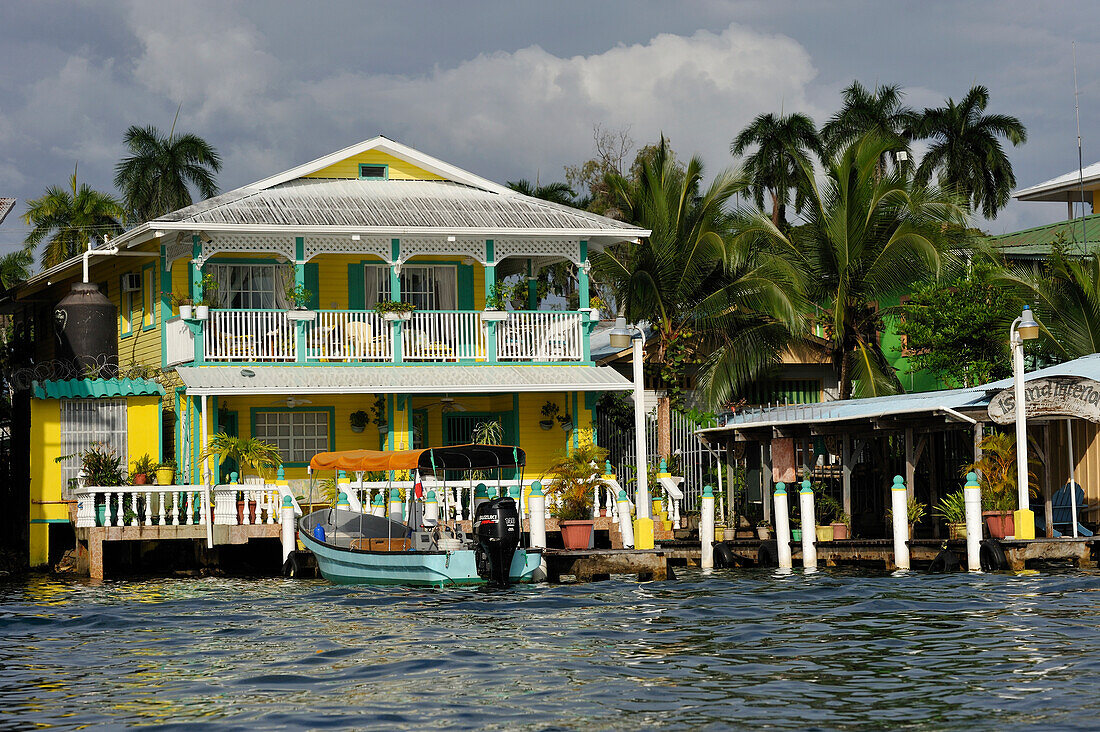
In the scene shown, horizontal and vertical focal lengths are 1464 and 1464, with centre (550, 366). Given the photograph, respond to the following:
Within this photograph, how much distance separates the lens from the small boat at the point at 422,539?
21.1m

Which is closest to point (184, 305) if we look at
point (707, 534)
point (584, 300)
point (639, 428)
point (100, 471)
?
point (100, 471)

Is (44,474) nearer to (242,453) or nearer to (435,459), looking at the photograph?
(242,453)

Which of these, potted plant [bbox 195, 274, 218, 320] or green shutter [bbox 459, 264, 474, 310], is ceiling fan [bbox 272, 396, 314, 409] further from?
green shutter [bbox 459, 264, 474, 310]

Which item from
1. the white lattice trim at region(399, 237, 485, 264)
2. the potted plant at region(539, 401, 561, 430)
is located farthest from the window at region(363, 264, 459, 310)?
the potted plant at region(539, 401, 561, 430)

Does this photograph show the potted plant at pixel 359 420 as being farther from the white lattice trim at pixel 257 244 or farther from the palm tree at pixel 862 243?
the palm tree at pixel 862 243

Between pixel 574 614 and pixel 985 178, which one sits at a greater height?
pixel 985 178

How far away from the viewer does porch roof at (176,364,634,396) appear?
25.7 m

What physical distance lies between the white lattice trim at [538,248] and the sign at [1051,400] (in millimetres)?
9258

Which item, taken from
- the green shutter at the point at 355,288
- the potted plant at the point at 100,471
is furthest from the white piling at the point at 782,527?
the potted plant at the point at 100,471

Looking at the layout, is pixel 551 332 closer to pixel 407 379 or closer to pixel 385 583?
pixel 407 379

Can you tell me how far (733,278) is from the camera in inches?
1240

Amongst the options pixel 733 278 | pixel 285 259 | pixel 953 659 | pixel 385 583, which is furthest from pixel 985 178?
pixel 953 659

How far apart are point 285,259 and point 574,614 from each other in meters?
12.1

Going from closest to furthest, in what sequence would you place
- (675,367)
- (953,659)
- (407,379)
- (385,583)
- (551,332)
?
(953,659) → (385,583) → (407,379) → (551,332) → (675,367)
